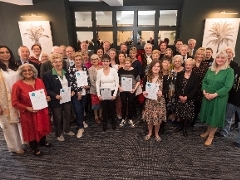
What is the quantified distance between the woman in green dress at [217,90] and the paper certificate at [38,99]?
266 cm

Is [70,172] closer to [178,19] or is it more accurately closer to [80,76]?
[80,76]

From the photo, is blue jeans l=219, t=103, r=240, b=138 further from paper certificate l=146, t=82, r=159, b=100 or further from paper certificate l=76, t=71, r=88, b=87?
paper certificate l=76, t=71, r=88, b=87

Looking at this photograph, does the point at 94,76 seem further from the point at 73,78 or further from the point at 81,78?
the point at 73,78

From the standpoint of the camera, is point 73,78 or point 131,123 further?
point 131,123

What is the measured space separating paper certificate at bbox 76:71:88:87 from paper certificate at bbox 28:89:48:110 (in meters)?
0.74

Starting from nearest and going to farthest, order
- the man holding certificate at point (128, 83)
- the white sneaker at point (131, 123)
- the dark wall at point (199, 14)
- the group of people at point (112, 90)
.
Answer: the group of people at point (112, 90)
the man holding certificate at point (128, 83)
the white sneaker at point (131, 123)
the dark wall at point (199, 14)

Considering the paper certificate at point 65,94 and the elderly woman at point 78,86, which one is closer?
the paper certificate at point 65,94

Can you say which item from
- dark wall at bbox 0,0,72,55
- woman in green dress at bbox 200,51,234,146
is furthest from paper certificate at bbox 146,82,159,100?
dark wall at bbox 0,0,72,55

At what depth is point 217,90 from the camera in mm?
2811

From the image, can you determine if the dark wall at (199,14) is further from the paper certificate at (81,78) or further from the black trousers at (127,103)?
the paper certificate at (81,78)

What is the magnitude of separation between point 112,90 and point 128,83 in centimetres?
35

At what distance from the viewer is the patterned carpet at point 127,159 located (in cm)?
248

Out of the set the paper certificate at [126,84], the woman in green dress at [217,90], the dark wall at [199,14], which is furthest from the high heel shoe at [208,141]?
the dark wall at [199,14]

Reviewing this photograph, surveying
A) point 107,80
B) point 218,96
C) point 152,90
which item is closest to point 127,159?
point 152,90
